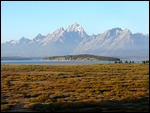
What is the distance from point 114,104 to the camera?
1284 inches

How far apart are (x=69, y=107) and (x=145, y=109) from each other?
6.05m

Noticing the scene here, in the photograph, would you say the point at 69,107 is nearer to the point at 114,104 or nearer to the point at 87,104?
the point at 87,104

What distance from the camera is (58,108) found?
29.9 metres

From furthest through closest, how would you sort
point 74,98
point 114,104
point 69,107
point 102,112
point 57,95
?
point 57,95 → point 74,98 → point 114,104 → point 69,107 → point 102,112

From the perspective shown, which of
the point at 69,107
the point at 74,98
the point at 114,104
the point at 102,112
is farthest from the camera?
the point at 74,98

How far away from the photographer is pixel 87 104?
1275 inches

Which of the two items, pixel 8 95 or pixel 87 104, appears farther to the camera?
pixel 8 95

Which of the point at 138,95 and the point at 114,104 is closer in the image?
the point at 114,104

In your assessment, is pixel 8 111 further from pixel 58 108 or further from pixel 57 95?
pixel 57 95

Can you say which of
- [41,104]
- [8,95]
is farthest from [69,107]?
[8,95]

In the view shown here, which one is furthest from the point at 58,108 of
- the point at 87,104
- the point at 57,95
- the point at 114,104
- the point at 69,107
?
the point at 57,95

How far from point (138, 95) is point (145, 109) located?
942 centimetres

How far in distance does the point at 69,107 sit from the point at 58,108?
109 centimetres

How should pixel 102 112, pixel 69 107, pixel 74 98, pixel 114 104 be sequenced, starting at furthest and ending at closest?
pixel 74 98 → pixel 114 104 → pixel 69 107 → pixel 102 112
